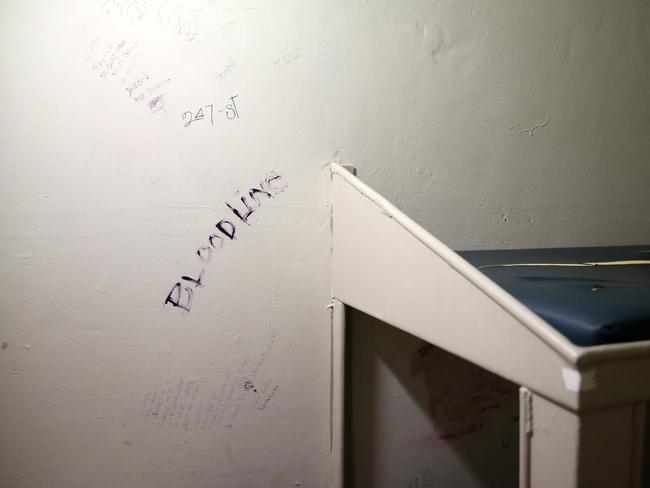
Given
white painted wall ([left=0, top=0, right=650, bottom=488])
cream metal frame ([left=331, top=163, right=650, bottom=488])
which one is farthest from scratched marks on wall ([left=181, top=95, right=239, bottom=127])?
cream metal frame ([left=331, top=163, right=650, bottom=488])

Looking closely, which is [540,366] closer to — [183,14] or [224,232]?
[224,232]

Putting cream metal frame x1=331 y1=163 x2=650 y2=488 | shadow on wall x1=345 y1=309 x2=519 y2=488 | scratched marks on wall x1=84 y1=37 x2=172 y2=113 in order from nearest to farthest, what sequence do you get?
cream metal frame x1=331 y1=163 x2=650 y2=488 < scratched marks on wall x1=84 y1=37 x2=172 y2=113 < shadow on wall x1=345 y1=309 x2=519 y2=488

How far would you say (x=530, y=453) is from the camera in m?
0.59

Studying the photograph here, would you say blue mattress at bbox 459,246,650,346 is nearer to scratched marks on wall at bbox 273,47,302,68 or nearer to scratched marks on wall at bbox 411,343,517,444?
scratched marks on wall at bbox 411,343,517,444

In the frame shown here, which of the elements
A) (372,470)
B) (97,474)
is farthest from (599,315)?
(97,474)

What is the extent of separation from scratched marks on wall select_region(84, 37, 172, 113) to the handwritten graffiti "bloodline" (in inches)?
10.8

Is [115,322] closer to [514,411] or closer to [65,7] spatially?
[65,7]

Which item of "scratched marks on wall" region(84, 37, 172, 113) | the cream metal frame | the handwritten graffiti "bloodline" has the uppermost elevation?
"scratched marks on wall" region(84, 37, 172, 113)

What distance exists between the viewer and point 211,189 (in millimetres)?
1120

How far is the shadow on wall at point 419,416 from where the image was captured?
4.07 feet

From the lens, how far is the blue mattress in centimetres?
58

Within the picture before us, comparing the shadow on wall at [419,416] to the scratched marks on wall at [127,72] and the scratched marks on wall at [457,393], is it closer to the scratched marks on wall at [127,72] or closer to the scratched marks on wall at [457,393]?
the scratched marks on wall at [457,393]

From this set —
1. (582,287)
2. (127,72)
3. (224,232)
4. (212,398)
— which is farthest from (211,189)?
(582,287)

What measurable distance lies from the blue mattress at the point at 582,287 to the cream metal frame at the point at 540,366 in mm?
39
